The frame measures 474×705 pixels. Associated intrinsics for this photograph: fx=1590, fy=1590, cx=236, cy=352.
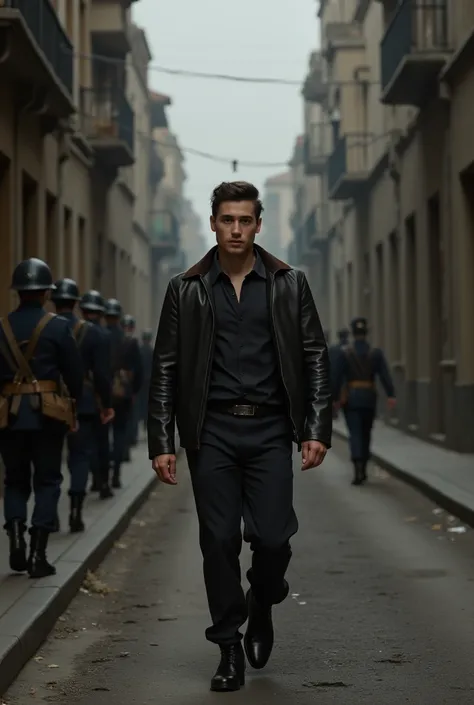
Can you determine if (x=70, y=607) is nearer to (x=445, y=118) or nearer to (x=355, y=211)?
(x=445, y=118)

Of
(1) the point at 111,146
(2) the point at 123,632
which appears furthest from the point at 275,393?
(1) the point at 111,146

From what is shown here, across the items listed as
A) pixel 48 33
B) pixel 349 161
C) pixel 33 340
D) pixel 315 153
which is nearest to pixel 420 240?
pixel 48 33

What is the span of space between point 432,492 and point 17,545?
24.3 feet

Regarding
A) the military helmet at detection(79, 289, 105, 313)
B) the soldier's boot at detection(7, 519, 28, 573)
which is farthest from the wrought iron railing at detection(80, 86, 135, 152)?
the soldier's boot at detection(7, 519, 28, 573)

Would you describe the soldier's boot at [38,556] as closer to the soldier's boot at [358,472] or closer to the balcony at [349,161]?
the soldier's boot at [358,472]

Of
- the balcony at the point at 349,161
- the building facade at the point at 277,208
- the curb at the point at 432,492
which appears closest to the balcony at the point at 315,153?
the balcony at the point at 349,161

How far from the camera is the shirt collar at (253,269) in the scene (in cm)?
652

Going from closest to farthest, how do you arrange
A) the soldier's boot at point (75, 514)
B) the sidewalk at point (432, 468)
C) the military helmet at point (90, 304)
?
the soldier's boot at point (75, 514) < the military helmet at point (90, 304) < the sidewalk at point (432, 468)

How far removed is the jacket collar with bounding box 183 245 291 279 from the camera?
6.50m

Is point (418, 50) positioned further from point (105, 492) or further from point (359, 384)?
point (105, 492)

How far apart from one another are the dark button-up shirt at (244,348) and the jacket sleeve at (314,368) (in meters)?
0.14

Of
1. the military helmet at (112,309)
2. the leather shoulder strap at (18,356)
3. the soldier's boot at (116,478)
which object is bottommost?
the soldier's boot at (116,478)

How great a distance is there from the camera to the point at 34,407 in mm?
9117

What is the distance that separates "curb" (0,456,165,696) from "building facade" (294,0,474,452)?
9699mm
